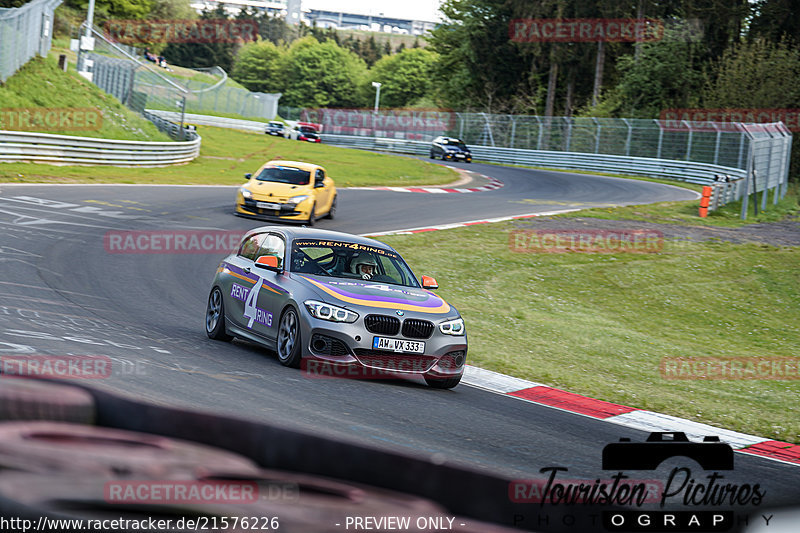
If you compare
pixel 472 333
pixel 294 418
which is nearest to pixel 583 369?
pixel 472 333

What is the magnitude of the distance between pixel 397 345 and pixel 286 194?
1417 cm

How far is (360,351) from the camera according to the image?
916cm

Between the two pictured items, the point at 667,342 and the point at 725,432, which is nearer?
the point at 725,432

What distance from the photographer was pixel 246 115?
92.5 metres

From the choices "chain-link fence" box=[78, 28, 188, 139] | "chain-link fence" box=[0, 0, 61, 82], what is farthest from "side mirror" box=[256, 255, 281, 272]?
"chain-link fence" box=[78, 28, 188, 139]

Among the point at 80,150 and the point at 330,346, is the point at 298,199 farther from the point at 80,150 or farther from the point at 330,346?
the point at 330,346

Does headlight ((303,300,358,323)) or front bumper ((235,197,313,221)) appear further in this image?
front bumper ((235,197,313,221))

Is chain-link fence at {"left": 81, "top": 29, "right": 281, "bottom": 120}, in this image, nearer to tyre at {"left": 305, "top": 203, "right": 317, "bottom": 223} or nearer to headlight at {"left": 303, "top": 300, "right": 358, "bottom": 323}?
tyre at {"left": 305, "top": 203, "right": 317, "bottom": 223}

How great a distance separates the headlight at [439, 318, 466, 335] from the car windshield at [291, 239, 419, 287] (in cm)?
100

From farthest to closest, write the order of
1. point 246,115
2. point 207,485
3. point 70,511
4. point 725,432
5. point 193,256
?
point 246,115 < point 193,256 < point 725,432 < point 207,485 < point 70,511

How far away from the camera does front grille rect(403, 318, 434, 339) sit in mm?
9352

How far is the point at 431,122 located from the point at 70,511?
6825cm

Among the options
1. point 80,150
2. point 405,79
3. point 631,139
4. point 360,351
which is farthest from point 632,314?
point 405,79

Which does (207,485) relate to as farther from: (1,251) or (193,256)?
(193,256)
